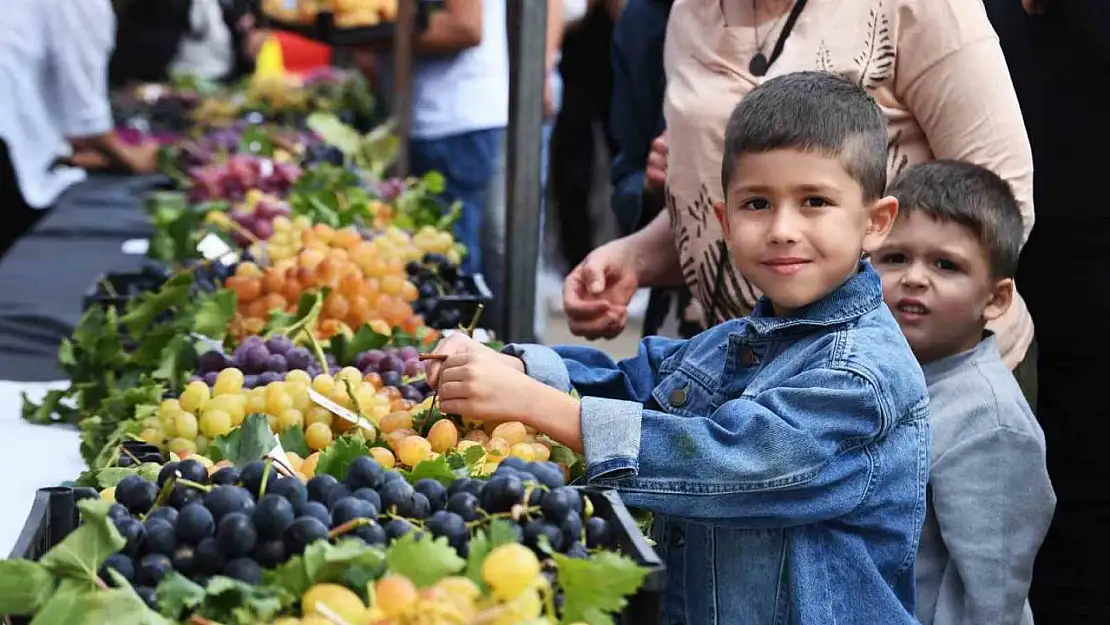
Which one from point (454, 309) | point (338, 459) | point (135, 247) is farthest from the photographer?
point (135, 247)

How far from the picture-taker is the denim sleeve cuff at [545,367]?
5.68 feet

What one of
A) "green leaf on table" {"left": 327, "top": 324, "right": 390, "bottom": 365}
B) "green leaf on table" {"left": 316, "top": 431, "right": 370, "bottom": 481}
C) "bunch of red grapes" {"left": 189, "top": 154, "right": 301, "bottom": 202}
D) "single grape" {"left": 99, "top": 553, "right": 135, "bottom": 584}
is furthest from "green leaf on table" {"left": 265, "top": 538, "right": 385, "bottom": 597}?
"bunch of red grapes" {"left": 189, "top": 154, "right": 301, "bottom": 202}

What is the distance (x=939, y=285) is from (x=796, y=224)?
518 mm

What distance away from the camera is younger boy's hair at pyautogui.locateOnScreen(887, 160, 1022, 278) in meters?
1.90

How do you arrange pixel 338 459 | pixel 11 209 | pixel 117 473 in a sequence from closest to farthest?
pixel 338 459
pixel 117 473
pixel 11 209

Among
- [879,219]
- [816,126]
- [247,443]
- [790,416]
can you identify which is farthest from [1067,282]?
[247,443]

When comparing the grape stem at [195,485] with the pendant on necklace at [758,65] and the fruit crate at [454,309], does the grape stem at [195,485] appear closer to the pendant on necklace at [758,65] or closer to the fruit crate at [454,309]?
the pendant on necklace at [758,65]

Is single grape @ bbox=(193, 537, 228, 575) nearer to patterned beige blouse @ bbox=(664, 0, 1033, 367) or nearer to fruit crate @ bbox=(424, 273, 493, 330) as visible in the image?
patterned beige blouse @ bbox=(664, 0, 1033, 367)

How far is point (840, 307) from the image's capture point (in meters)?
1.56

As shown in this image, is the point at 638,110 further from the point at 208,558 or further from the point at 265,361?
the point at 208,558

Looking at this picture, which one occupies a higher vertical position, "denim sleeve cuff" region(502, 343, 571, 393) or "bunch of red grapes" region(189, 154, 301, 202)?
"denim sleeve cuff" region(502, 343, 571, 393)

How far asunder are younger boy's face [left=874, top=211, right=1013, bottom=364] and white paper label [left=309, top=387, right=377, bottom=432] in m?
0.80

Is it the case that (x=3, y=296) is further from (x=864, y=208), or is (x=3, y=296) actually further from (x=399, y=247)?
(x=864, y=208)

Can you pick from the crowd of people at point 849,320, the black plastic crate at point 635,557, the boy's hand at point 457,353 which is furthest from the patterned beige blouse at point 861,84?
the black plastic crate at point 635,557
